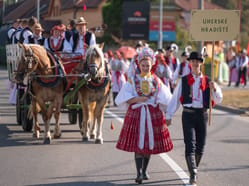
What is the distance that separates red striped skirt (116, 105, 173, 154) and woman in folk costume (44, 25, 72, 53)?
5.33 meters

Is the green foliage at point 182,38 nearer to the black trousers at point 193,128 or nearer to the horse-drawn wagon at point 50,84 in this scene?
the horse-drawn wagon at point 50,84

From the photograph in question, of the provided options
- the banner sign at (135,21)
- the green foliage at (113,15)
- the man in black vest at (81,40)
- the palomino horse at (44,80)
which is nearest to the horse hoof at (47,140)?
the palomino horse at (44,80)

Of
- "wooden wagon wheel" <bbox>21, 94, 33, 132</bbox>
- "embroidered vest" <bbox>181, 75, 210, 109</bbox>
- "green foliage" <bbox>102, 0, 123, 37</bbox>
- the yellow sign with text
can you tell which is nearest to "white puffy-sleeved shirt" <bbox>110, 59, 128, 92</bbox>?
"wooden wagon wheel" <bbox>21, 94, 33, 132</bbox>

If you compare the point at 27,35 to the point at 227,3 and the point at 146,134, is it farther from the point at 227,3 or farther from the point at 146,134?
the point at 227,3

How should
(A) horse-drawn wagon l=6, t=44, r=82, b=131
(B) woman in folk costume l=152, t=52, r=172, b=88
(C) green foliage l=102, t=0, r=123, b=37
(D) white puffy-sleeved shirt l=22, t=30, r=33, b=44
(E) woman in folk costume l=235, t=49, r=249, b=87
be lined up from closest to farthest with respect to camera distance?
1. (A) horse-drawn wagon l=6, t=44, r=82, b=131
2. (D) white puffy-sleeved shirt l=22, t=30, r=33, b=44
3. (B) woman in folk costume l=152, t=52, r=172, b=88
4. (E) woman in folk costume l=235, t=49, r=249, b=87
5. (C) green foliage l=102, t=0, r=123, b=37

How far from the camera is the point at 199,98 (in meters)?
9.02

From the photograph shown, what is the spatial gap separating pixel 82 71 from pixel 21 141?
1861 millimetres

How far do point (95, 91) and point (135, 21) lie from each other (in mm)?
42808

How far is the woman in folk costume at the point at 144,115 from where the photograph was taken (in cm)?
896

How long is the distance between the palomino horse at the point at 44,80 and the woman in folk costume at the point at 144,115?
4144mm

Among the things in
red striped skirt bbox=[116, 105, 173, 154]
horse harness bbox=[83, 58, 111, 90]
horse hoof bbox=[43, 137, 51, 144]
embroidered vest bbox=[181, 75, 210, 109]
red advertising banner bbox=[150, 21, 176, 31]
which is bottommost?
horse hoof bbox=[43, 137, 51, 144]

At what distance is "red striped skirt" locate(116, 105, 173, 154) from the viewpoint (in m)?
8.95

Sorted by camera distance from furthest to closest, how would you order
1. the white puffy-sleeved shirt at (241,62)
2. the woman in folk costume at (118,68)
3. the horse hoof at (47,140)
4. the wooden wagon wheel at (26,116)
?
the white puffy-sleeved shirt at (241,62), the woman in folk costume at (118,68), the wooden wagon wheel at (26,116), the horse hoof at (47,140)

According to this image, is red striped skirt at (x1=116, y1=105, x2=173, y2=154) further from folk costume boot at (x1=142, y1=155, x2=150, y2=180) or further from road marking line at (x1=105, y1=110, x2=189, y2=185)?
road marking line at (x1=105, y1=110, x2=189, y2=185)
